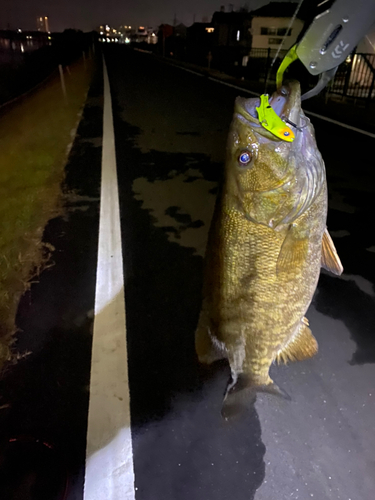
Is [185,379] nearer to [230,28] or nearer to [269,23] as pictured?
[269,23]

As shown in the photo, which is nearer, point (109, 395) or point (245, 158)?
point (245, 158)

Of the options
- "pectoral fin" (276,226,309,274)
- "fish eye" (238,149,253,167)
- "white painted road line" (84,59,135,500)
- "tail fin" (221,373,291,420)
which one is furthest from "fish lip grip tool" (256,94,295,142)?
"white painted road line" (84,59,135,500)

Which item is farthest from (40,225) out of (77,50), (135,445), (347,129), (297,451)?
(77,50)

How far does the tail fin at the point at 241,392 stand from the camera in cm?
213

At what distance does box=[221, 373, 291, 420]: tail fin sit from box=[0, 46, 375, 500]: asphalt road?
25 cm

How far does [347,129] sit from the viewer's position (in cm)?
1038

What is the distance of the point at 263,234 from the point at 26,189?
518 cm

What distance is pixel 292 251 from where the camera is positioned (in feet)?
6.06

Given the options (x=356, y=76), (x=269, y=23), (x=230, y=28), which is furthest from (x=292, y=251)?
(x=230, y=28)

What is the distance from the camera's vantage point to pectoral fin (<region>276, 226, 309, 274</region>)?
1843 millimetres

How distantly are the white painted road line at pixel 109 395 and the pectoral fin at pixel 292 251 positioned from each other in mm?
1512

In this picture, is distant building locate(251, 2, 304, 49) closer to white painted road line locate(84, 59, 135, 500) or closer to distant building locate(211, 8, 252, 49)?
distant building locate(211, 8, 252, 49)

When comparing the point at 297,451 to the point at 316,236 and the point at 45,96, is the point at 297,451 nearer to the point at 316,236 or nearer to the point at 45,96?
the point at 316,236

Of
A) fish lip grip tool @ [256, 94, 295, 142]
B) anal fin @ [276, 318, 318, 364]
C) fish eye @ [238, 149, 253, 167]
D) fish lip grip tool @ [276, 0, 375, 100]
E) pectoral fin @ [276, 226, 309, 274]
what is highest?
fish lip grip tool @ [276, 0, 375, 100]
